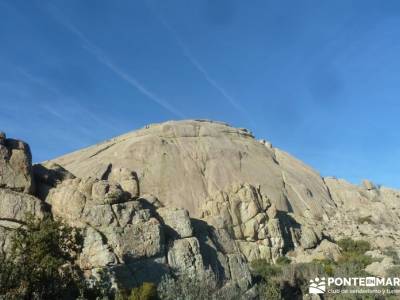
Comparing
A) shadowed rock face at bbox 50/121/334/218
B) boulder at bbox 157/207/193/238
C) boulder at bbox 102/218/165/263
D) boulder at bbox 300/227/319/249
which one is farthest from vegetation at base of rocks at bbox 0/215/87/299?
shadowed rock face at bbox 50/121/334/218

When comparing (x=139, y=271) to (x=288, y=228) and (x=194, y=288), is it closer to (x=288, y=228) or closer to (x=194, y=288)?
(x=194, y=288)

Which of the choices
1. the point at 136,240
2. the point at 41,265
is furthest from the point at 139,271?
the point at 41,265

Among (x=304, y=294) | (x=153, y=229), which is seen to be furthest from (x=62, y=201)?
(x=304, y=294)

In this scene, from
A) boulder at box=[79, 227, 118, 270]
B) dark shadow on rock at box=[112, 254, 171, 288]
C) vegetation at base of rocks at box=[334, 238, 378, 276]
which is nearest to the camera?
dark shadow on rock at box=[112, 254, 171, 288]

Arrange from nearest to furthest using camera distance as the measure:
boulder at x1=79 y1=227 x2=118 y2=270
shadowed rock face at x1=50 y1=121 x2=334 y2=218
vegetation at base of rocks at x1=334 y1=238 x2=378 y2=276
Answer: boulder at x1=79 y1=227 x2=118 y2=270 → vegetation at base of rocks at x1=334 y1=238 x2=378 y2=276 → shadowed rock face at x1=50 y1=121 x2=334 y2=218

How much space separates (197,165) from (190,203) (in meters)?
9.68

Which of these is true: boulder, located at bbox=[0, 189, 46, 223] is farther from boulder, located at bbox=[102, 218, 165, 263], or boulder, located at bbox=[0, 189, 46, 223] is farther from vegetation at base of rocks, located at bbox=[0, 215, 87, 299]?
boulder, located at bbox=[102, 218, 165, 263]

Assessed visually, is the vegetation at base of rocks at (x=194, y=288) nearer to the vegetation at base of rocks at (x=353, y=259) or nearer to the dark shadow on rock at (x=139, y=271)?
the dark shadow on rock at (x=139, y=271)

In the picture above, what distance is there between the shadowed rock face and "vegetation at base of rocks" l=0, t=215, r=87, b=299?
137 ft

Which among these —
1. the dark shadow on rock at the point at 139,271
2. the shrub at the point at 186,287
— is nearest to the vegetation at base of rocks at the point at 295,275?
the shrub at the point at 186,287

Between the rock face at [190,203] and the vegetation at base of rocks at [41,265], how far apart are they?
1.67 metres

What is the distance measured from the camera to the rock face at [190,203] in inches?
930

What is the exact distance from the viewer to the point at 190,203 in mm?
65938

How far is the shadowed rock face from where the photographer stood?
221ft
